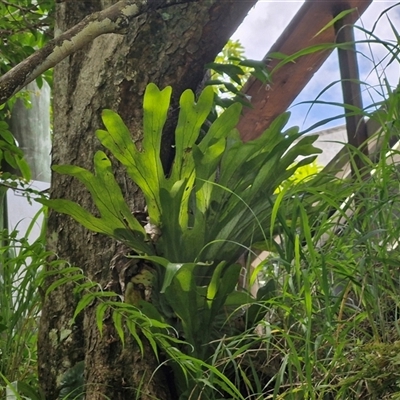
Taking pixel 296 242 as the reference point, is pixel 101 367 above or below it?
below

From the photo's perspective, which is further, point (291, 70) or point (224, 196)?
point (291, 70)

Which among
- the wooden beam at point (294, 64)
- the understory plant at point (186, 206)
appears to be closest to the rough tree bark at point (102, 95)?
the understory plant at point (186, 206)

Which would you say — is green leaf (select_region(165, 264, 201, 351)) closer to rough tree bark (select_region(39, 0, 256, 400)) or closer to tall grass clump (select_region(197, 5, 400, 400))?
tall grass clump (select_region(197, 5, 400, 400))

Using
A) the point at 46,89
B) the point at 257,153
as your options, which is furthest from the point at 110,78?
the point at 46,89

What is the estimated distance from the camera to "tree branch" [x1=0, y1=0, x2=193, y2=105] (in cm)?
81

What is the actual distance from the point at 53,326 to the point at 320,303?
523mm

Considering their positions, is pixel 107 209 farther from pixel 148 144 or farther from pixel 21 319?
pixel 21 319

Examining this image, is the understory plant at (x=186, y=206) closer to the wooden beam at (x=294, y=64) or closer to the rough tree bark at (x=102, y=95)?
the rough tree bark at (x=102, y=95)

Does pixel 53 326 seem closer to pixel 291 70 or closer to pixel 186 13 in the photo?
pixel 186 13

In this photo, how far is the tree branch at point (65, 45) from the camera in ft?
2.67

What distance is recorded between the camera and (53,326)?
1.05 metres

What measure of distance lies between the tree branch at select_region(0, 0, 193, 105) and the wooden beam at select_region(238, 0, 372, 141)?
83cm

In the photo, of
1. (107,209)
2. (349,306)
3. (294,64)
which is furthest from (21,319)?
(294,64)

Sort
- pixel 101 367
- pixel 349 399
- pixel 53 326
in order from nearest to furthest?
pixel 349 399
pixel 101 367
pixel 53 326
